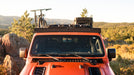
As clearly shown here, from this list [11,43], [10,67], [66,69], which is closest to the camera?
[66,69]

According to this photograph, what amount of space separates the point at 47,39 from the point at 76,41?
0.75 meters

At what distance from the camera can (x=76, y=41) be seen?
4.77m

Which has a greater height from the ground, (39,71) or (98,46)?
(98,46)

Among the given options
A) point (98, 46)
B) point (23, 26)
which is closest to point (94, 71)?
point (98, 46)

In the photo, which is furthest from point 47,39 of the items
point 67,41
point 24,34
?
point 24,34

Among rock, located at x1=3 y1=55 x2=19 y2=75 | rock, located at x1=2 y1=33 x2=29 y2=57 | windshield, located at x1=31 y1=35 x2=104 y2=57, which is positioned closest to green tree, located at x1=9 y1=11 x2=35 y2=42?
rock, located at x1=2 y1=33 x2=29 y2=57

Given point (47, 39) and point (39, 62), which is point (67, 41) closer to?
point (47, 39)

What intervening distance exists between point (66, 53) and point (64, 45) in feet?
1.23

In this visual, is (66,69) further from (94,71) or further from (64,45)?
(64,45)

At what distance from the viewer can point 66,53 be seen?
171 inches

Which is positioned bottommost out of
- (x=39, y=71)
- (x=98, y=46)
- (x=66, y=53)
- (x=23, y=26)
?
(x=23, y=26)

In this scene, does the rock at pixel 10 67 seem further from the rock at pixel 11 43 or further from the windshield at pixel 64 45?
the windshield at pixel 64 45

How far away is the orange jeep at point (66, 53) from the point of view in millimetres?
3727

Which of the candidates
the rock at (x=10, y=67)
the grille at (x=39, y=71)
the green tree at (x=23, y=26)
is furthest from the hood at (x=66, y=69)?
the green tree at (x=23, y=26)
